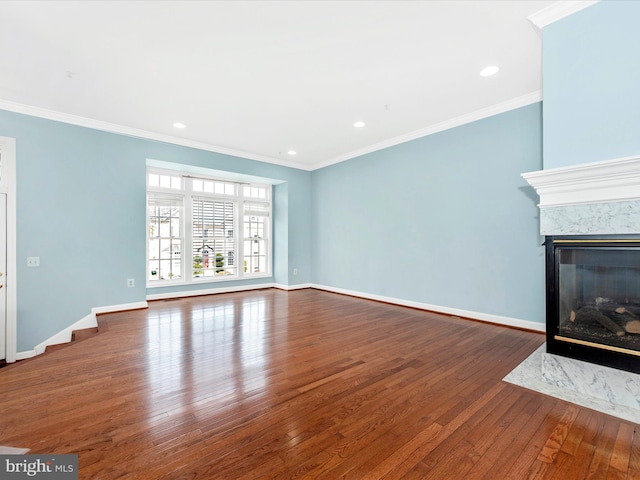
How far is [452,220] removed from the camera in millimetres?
4438

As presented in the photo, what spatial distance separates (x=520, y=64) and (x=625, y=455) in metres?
3.40

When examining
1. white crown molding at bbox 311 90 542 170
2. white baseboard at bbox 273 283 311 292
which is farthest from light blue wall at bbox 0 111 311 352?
white crown molding at bbox 311 90 542 170

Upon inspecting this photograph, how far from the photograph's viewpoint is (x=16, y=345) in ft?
12.5

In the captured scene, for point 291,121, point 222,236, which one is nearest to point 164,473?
point 291,121

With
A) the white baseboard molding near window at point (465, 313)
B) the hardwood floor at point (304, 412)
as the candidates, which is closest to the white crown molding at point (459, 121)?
the white baseboard molding near window at point (465, 313)

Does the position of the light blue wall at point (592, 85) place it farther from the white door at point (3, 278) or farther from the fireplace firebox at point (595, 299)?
the white door at point (3, 278)

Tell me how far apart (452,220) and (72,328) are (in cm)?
585

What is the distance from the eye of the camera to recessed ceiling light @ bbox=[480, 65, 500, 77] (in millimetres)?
3110

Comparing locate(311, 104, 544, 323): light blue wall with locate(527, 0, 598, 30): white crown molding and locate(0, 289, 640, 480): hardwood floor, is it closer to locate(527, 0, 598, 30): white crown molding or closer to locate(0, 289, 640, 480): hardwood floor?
locate(0, 289, 640, 480): hardwood floor

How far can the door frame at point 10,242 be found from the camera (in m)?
3.76

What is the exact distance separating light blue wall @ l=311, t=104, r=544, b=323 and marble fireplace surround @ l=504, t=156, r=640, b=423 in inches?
56.5

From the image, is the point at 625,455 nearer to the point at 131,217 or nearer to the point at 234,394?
the point at 234,394

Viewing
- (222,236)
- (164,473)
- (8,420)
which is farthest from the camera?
(222,236)

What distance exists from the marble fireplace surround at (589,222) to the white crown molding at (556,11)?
4.17 ft
